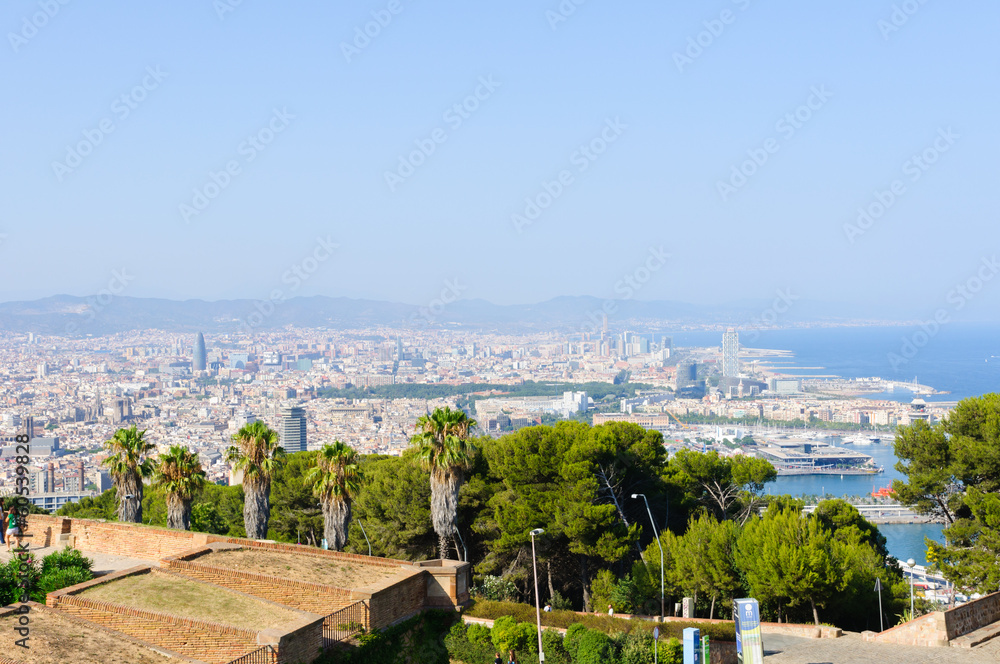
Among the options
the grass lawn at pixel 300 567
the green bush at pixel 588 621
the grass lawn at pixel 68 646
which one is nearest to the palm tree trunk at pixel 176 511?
the grass lawn at pixel 300 567

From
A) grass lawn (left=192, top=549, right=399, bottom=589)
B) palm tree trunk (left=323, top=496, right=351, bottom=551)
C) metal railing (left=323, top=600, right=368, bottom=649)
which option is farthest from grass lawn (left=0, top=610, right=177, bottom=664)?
palm tree trunk (left=323, top=496, right=351, bottom=551)

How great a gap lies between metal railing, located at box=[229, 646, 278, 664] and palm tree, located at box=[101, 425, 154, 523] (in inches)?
501

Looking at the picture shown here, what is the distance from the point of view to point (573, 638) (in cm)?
1561

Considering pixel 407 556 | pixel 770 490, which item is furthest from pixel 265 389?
pixel 407 556

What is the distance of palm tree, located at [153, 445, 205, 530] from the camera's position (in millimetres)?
21344

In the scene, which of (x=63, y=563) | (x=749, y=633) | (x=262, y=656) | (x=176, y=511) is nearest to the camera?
(x=262, y=656)

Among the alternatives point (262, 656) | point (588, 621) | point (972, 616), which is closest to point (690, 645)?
point (588, 621)

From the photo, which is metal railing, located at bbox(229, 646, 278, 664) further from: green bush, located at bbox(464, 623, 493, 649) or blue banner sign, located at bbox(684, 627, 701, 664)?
blue banner sign, located at bbox(684, 627, 701, 664)

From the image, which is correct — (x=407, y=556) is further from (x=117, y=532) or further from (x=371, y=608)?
(x=371, y=608)

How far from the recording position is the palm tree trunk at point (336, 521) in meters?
20.9

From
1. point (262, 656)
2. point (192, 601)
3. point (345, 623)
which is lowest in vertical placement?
point (345, 623)

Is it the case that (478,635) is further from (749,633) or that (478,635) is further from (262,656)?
(262,656)

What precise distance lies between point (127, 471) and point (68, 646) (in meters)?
12.6

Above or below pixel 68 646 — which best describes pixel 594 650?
below
